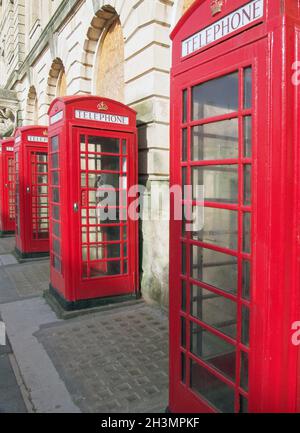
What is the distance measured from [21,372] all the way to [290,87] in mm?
3201

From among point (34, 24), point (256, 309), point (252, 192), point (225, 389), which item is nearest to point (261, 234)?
point (252, 192)

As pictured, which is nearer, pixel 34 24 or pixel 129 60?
pixel 129 60

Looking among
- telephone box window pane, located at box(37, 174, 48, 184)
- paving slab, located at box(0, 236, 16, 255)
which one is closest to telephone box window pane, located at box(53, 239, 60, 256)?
telephone box window pane, located at box(37, 174, 48, 184)

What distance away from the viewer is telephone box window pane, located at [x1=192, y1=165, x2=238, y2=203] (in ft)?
6.83

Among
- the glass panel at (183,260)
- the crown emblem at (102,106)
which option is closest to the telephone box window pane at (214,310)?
the glass panel at (183,260)

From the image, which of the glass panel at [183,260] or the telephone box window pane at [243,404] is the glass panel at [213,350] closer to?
the telephone box window pane at [243,404]

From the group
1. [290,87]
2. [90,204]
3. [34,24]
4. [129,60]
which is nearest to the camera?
[290,87]

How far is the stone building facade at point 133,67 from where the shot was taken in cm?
501

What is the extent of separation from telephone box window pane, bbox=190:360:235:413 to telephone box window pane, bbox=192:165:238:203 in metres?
1.08

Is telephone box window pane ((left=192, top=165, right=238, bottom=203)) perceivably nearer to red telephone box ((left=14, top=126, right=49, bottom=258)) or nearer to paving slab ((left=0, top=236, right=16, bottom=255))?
red telephone box ((left=14, top=126, right=49, bottom=258))

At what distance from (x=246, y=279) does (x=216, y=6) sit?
1.45 meters

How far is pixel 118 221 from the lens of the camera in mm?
5094

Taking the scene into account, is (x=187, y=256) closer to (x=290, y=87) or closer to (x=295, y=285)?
(x=295, y=285)

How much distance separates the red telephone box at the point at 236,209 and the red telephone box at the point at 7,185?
30.9 ft
